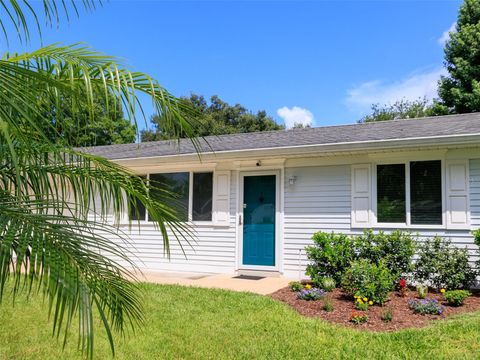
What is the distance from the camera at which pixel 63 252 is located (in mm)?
1771

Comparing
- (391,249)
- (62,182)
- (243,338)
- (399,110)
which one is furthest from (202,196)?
(399,110)

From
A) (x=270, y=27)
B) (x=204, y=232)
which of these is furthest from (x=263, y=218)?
(x=270, y=27)

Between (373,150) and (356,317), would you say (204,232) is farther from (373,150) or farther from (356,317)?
(356,317)

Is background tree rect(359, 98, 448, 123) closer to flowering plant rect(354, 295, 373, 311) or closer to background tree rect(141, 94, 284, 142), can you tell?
background tree rect(141, 94, 284, 142)

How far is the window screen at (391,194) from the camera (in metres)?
7.83

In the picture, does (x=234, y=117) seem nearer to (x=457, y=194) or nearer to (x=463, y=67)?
(x=463, y=67)

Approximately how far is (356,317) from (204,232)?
4.89 m

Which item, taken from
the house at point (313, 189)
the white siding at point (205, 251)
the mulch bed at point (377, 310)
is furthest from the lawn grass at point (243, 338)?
the white siding at point (205, 251)

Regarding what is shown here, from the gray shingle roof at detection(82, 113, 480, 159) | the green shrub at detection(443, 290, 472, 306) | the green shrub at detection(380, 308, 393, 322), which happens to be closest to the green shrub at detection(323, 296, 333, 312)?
the green shrub at detection(380, 308, 393, 322)

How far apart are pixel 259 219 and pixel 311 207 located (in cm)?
121

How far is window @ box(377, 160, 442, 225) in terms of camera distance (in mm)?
7594

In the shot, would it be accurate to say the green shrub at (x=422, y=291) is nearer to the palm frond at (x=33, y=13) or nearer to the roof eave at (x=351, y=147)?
the roof eave at (x=351, y=147)

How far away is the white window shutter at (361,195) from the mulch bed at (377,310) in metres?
1.62

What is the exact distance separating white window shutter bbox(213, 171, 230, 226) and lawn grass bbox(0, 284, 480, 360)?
352 centimetres
